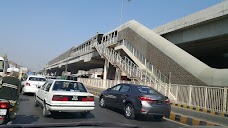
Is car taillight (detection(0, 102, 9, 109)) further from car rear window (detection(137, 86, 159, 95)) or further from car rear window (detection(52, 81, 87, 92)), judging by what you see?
car rear window (detection(137, 86, 159, 95))

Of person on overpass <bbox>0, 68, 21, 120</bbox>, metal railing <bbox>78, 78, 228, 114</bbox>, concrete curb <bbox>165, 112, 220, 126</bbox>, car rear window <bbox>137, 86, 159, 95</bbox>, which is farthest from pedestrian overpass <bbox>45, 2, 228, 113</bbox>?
person on overpass <bbox>0, 68, 21, 120</bbox>

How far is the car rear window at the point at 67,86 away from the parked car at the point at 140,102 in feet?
6.69

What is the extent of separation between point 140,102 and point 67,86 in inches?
110

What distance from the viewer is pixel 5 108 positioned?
6395 millimetres

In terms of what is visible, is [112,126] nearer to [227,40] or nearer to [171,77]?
[171,77]

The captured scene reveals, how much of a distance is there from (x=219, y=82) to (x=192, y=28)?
29.2ft

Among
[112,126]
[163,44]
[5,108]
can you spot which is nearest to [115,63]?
[163,44]

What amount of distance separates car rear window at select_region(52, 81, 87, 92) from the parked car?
2.04 meters

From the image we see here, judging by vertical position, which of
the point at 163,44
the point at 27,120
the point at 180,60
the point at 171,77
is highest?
the point at 163,44

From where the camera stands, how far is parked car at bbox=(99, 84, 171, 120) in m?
9.55

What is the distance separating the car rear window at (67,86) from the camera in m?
9.22

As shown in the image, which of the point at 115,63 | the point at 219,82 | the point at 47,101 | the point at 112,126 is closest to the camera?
the point at 112,126

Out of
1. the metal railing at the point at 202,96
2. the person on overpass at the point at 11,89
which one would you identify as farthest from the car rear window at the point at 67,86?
the metal railing at the point at 202,96

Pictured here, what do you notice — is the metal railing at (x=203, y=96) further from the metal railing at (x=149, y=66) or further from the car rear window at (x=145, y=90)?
the car rear window at (x=145, y=90)
